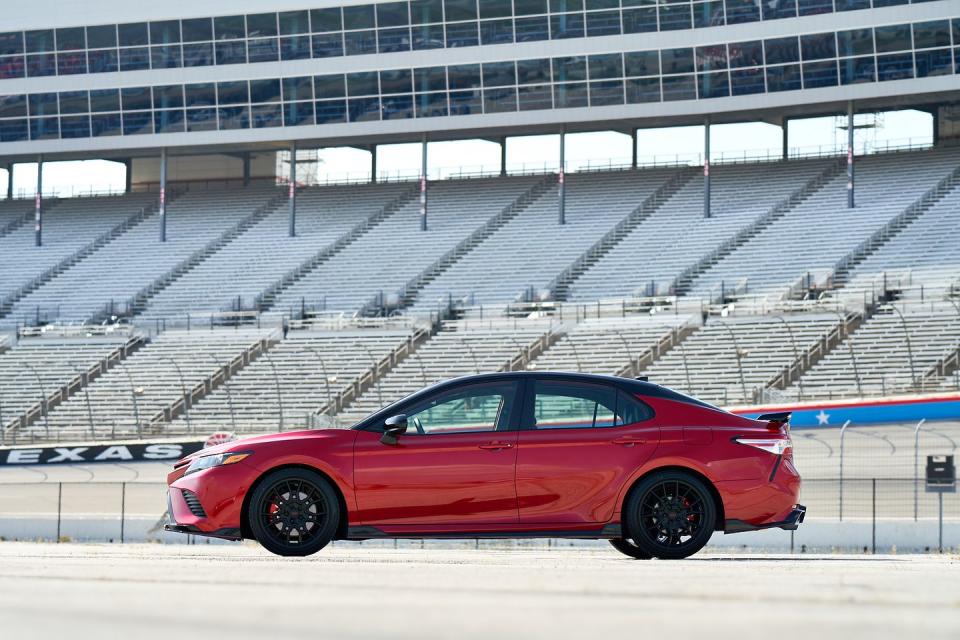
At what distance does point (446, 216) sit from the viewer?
2274 inches

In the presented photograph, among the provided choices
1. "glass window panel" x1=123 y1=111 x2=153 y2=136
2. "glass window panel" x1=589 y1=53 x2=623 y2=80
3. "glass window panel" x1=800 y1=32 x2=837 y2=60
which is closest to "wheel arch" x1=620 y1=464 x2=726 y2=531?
"glass window panel" x1=800 y1=32 x2=837 y2=60

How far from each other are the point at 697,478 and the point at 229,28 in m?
50.6

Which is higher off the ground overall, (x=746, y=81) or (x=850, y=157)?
(x=746, y=81)

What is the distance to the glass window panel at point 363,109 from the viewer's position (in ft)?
187

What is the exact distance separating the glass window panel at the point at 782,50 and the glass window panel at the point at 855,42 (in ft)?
4.95

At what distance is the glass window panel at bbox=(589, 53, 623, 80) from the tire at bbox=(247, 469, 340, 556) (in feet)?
146

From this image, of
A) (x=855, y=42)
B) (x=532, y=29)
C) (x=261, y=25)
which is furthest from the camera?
(x=261, y=25)

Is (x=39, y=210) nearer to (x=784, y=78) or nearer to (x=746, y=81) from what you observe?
(x=746, y=81)

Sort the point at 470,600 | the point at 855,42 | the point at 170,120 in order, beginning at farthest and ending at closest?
1. the point at 170,120
2. the point at 855,42
3. the point at 470,600

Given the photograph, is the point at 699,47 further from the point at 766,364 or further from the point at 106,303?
the point at 106,303

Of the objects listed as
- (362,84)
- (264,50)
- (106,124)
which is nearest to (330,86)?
Answer: (362,84)

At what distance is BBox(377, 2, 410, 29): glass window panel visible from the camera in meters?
55.9

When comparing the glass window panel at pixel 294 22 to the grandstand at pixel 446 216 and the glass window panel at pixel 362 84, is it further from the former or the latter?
the glass window panel at pixel 362 84

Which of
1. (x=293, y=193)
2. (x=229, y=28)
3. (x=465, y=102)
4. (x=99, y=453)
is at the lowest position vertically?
(x=99, y=453)
